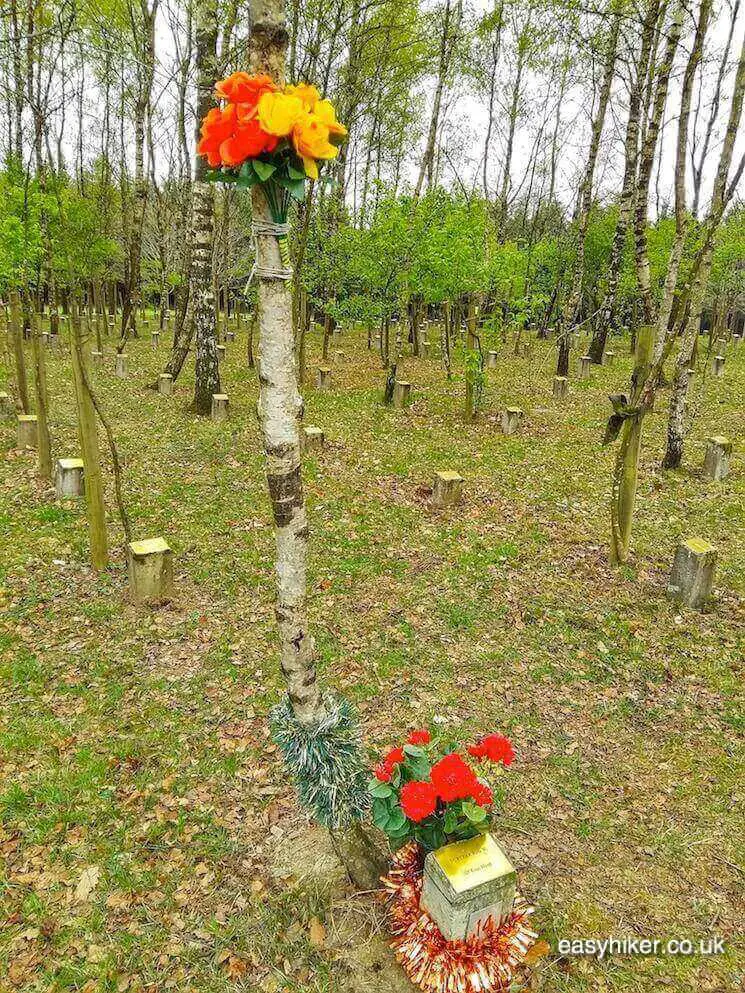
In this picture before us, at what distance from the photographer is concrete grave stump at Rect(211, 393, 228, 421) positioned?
11906 mm

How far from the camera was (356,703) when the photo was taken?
527cm

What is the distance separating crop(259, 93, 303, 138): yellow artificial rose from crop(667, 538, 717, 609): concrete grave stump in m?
6.06

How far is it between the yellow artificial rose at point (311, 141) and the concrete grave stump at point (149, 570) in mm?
4810

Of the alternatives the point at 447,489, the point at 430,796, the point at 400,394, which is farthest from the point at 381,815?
the point at 400,394

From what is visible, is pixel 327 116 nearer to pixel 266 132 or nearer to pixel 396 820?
pixel 266 132

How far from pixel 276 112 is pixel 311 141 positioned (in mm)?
176

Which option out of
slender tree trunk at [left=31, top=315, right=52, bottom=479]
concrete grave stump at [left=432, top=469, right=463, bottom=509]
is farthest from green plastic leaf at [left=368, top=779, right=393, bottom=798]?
slender tree trunk at [left=31, top=315, right=52, bottom=479]

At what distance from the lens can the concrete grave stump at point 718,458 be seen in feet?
30.7

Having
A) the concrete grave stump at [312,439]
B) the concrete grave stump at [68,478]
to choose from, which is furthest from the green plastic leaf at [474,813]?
the concrete grave stump at [312,439]

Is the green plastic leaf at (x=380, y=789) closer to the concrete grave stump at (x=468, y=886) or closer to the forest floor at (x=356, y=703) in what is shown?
the concrete grave stump at (x=468, y=886)

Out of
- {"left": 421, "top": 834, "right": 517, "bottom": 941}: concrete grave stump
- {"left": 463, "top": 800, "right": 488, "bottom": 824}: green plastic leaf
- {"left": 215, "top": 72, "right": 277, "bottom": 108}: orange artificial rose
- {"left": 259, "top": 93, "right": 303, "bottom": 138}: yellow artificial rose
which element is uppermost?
{"left": 215, "top": 72, "right": 277, "bottom": 108}: orange artificial rose

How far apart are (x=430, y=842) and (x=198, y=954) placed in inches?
63.6

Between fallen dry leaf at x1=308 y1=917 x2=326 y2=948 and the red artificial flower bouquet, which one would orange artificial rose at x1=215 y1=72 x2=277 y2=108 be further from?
fallen dry leaf at x1=308 y1=917 x2=326 y2=948

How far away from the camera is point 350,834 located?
3.70 meters
